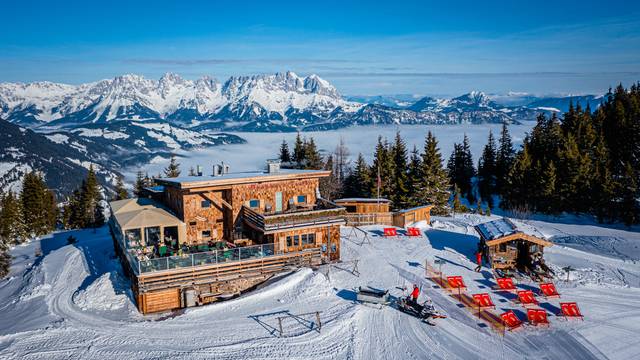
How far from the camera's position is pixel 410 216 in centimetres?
3588

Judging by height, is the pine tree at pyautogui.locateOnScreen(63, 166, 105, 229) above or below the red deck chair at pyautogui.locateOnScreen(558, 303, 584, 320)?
below

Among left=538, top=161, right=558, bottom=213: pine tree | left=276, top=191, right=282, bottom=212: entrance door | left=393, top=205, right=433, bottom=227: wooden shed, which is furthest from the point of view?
left=538, top=161, right=558, bottom=213: pine tree

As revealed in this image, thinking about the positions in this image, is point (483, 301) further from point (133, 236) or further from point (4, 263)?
point (4, 263)

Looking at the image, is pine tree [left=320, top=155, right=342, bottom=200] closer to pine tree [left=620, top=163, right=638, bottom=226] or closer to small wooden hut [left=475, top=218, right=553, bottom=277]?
small wooden hut [left=475, top=218, right=553, bottom=277]

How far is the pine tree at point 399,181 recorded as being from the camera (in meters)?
51.7

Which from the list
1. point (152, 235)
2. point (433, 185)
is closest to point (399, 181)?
point (433, 185)

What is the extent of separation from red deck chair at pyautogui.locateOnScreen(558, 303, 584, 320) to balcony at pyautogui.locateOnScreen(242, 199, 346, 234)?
1248cm

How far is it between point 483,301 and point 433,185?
28639 mm

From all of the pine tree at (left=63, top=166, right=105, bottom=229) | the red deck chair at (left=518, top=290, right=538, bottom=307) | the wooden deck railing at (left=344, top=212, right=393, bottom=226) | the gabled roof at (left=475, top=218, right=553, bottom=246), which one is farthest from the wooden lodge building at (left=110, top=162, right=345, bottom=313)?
the pine tree at (left=63, top=166, right=105, bottom=229)

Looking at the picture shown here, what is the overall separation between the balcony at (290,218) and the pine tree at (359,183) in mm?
26448

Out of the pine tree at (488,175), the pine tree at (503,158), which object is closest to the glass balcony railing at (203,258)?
the pine tree at (503,158)

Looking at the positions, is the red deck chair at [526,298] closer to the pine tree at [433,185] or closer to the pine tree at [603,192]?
the pine tree at [433,185]

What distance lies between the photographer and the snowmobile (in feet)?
64.1

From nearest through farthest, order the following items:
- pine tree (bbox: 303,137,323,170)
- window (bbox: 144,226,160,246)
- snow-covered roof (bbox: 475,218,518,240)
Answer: snow-covered roof (bbox: 475,218,518,240)
window (bbox: 144,226,160,246)
pine tree (bbox: 303,137,323,170)
